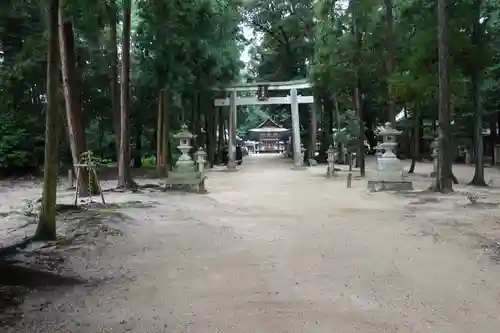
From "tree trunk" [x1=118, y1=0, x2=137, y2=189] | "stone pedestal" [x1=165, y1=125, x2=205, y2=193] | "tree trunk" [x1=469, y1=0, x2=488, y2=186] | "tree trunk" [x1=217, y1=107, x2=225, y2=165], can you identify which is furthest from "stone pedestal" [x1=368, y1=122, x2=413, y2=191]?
"tree trunk" [x1=217, y1=107, x2=225, y2=165]

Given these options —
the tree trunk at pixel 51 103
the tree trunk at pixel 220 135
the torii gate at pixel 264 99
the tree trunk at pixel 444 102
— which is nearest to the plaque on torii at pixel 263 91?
the torii gate at pixel 264 99

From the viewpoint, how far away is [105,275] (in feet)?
18.9

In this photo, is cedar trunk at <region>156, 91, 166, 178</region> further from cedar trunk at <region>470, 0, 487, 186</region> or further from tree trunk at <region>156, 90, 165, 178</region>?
cedar trunk at <region>470, 0, 487, 186</region>

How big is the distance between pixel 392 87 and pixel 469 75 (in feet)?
8.13

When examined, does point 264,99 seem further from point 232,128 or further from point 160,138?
point 160,138

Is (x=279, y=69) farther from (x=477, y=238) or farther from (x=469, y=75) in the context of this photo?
(x=477, y=238)

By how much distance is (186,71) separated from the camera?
21.8m

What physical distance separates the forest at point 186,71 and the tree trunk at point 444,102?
0.03 meters

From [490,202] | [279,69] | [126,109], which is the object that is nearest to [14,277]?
[490,202]

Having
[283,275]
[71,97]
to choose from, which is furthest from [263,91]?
[283,275]

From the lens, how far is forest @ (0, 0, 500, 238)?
13.7 meters

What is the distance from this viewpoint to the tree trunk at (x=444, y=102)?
13659mm

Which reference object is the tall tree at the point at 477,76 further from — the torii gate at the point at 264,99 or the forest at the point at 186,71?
the torii gate at the point at 264,99

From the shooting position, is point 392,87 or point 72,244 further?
point 392,87
